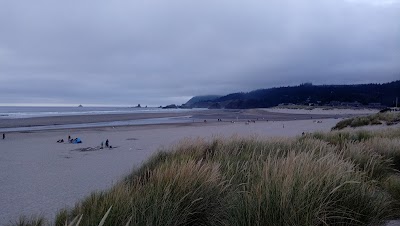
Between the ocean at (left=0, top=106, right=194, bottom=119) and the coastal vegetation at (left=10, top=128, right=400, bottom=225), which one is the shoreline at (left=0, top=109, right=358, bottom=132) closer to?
the ocean at (left=0, top=106, right=194, bottom=119)

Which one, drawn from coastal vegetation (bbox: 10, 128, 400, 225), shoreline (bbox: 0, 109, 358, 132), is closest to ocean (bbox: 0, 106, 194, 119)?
shoreline (bbox: 0, 109, 358, 132)

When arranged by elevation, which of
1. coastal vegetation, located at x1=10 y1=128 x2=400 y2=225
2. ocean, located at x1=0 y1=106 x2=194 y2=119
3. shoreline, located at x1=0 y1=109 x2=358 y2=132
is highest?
ocean, located at x1=0 y1=106 x2=194 y2=119

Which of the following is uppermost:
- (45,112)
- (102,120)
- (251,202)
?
(45,112)

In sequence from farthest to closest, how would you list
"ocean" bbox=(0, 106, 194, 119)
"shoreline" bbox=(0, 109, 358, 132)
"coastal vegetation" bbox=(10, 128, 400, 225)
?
"ocean" bbox=(0, 106, 194, 119) < "shoreline" bbox=(0, 109, 358, 132) < "coastal vegetation" bbox=(10, 128, 400, 225)

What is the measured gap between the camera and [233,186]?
14.5ft

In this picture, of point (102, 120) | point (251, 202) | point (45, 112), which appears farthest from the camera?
point (45, 112)

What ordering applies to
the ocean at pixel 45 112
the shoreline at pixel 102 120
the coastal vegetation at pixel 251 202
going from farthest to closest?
the ocean at pixel 45 112 → the shoreline at pixel 102 120 → the coastal vegetation at pixel 251 202

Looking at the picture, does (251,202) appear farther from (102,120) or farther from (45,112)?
(45,112)

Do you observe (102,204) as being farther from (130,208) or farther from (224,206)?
(224,206)

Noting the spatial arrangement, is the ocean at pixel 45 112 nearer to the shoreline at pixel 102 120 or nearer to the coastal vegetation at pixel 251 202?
the shoreline at pixel 102 120

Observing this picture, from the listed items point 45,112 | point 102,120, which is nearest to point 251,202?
point 102,120


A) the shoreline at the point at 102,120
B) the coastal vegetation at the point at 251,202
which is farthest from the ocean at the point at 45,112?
the coastal vegetation at the point at 251,202

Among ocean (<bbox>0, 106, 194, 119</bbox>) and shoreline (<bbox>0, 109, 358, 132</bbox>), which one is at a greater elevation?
ocean (<bbox>0, 106, 194, 119</bbox>)

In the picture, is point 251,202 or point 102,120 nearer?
point 251,202
